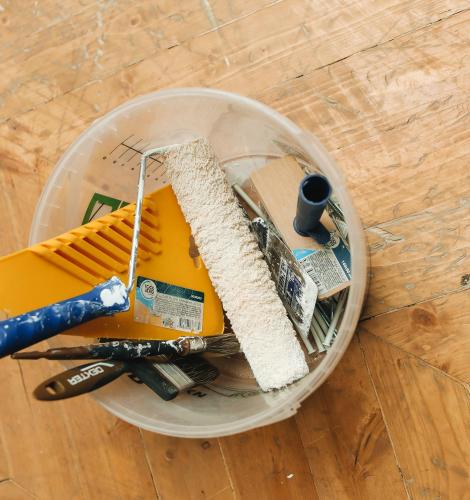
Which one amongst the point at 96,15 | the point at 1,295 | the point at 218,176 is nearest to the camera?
the point at 1,295

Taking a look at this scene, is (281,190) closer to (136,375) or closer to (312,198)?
(312,198)

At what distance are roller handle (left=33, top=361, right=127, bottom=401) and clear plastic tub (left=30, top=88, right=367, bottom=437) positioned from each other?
0.07m

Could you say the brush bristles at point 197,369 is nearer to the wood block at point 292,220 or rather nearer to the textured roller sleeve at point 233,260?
the textured roller sleeve at point 233,260

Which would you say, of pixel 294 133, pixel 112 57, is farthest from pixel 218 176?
pixel 112 57

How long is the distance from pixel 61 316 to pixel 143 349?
0.33ft

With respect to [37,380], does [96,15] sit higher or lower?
higher

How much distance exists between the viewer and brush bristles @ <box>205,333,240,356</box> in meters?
0.72

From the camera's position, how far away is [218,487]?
0.76 meters

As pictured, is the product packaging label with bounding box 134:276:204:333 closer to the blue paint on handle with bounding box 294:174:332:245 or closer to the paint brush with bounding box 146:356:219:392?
the paint brush with bounding box 146:356:219:392

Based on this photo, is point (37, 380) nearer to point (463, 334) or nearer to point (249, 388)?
point (249, 388)

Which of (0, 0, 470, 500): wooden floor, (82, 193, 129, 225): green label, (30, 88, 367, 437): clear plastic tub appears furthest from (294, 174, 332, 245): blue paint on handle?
(82, 193, 129, 225): green label

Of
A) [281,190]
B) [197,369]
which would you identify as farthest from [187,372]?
[281,190]

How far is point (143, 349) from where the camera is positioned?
642 millimetres

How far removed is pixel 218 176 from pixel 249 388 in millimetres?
259
